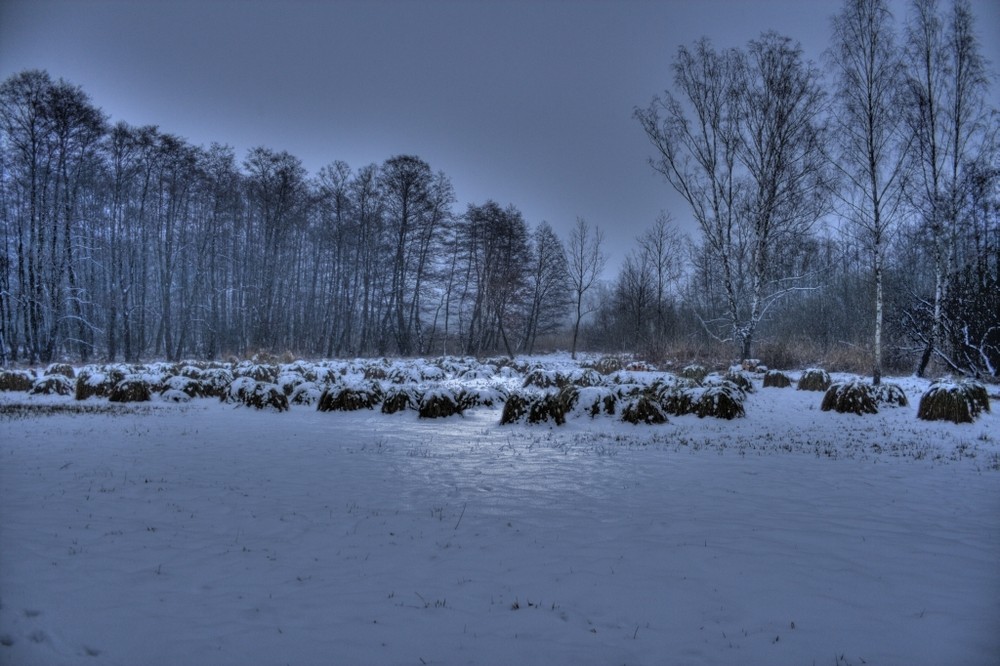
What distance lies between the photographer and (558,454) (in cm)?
693

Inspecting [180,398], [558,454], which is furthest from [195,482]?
[180,398]

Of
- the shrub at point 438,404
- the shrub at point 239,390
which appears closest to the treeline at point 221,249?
the shrub at point 239,390

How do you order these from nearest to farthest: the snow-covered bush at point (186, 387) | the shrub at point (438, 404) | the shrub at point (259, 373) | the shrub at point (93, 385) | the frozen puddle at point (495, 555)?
1. the frozen puddle at point (495, 555)
2. the shrub at point (438, 404)
3. the shrub at point (93, 385)
4. the snow-covered bush at point (186, 387)
5. the shrub at point (259, 373)

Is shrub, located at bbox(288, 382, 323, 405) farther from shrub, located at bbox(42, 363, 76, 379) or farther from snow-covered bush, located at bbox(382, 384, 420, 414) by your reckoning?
shrub, located at bbox(42, 363, 76, 379)

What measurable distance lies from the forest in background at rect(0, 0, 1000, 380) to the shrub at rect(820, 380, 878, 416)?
2.73 metres

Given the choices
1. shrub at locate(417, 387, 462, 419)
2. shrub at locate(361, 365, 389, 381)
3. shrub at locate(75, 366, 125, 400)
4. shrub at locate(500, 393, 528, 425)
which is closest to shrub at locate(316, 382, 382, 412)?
shrub at locate(417, 387, 462, 419)

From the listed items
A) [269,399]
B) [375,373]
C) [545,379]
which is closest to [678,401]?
[545,379]

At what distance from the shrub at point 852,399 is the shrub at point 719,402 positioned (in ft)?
6.73

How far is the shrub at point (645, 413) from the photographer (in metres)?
9.30

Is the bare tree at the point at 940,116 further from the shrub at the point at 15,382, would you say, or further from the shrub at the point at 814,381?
the shrub at the point at 15,382

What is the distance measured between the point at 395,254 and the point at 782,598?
92.3ft

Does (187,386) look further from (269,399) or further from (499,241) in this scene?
(499,241)

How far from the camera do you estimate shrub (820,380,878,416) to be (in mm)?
9617

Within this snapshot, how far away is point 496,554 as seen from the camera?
3510 mm
